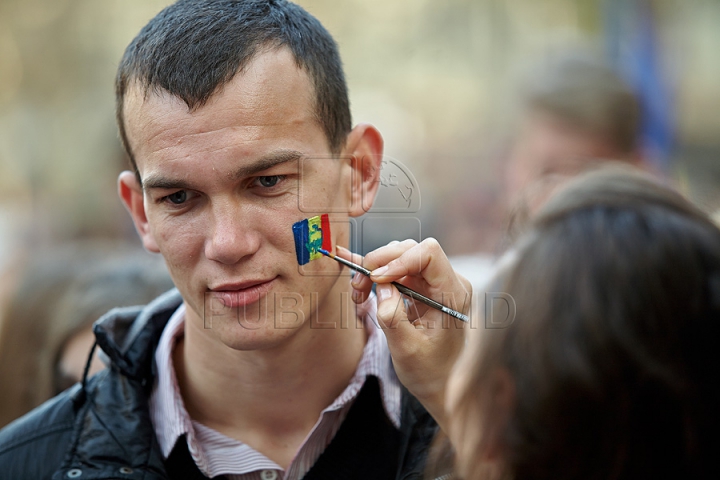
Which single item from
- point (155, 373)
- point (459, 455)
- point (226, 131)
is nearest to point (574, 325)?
point (459, 455)

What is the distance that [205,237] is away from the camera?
96.8 inches

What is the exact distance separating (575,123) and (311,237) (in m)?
2.26

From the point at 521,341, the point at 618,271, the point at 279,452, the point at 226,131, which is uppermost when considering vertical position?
the point at 226,131

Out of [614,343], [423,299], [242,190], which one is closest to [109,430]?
[242,190]

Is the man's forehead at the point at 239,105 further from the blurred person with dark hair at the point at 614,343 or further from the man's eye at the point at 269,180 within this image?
the blurred person with dark hair at the point at 614,343

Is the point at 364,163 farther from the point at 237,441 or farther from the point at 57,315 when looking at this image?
the point at 57,315

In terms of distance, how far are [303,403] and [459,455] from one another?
37.6 inches

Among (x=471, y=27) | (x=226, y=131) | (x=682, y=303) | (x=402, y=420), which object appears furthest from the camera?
(x=471, y=27)

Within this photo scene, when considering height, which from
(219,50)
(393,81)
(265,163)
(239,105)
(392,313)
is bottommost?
(392,313)

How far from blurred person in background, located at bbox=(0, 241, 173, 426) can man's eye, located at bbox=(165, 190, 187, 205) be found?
4.40 ft

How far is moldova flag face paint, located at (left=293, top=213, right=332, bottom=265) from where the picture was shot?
8.22 ft

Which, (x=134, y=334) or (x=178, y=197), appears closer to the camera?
(x=178, y=197)

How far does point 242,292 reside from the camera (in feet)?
8.14

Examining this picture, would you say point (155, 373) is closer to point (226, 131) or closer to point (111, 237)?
point (226, 131)
